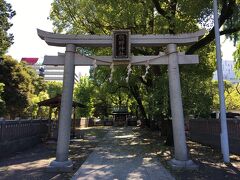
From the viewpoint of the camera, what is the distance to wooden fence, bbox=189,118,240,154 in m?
14.3

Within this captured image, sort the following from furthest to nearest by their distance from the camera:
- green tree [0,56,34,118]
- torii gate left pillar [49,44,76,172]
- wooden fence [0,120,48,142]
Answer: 1. green tree [0,56,34,118]
2. wooden fence [0,120,48,142]
3. torii gate left pillar [49,44,76,172]

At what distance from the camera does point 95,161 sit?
1247 cm

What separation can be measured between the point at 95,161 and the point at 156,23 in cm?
1010

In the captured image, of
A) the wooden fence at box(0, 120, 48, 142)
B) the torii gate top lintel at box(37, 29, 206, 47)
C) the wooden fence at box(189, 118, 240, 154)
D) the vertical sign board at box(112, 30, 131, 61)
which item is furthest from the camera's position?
the wooden fence at box(189, 118, 240, 154)

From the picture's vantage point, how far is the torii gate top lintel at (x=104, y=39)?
11.5 meters

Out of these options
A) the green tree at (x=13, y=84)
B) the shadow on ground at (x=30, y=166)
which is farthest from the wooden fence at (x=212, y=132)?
the green tree at (x=13, y=84)

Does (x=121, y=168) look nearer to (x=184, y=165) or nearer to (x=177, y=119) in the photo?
(x=184, y=165)

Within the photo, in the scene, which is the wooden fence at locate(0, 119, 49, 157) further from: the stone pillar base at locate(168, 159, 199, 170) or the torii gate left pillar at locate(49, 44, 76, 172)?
the stone pillar base at locate(168, 159, 199, 170)

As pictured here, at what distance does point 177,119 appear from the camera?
11.3 meters

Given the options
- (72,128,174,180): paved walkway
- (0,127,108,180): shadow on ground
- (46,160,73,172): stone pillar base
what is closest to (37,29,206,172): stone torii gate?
(46,160,73,172): stone pillar base

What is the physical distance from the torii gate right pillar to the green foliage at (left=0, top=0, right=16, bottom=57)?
1832 centimetres

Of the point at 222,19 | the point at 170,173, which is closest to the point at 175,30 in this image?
the point at 222,19

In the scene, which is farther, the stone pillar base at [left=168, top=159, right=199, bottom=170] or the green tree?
the green tree

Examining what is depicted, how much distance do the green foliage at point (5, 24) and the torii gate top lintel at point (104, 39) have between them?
15.7 m
